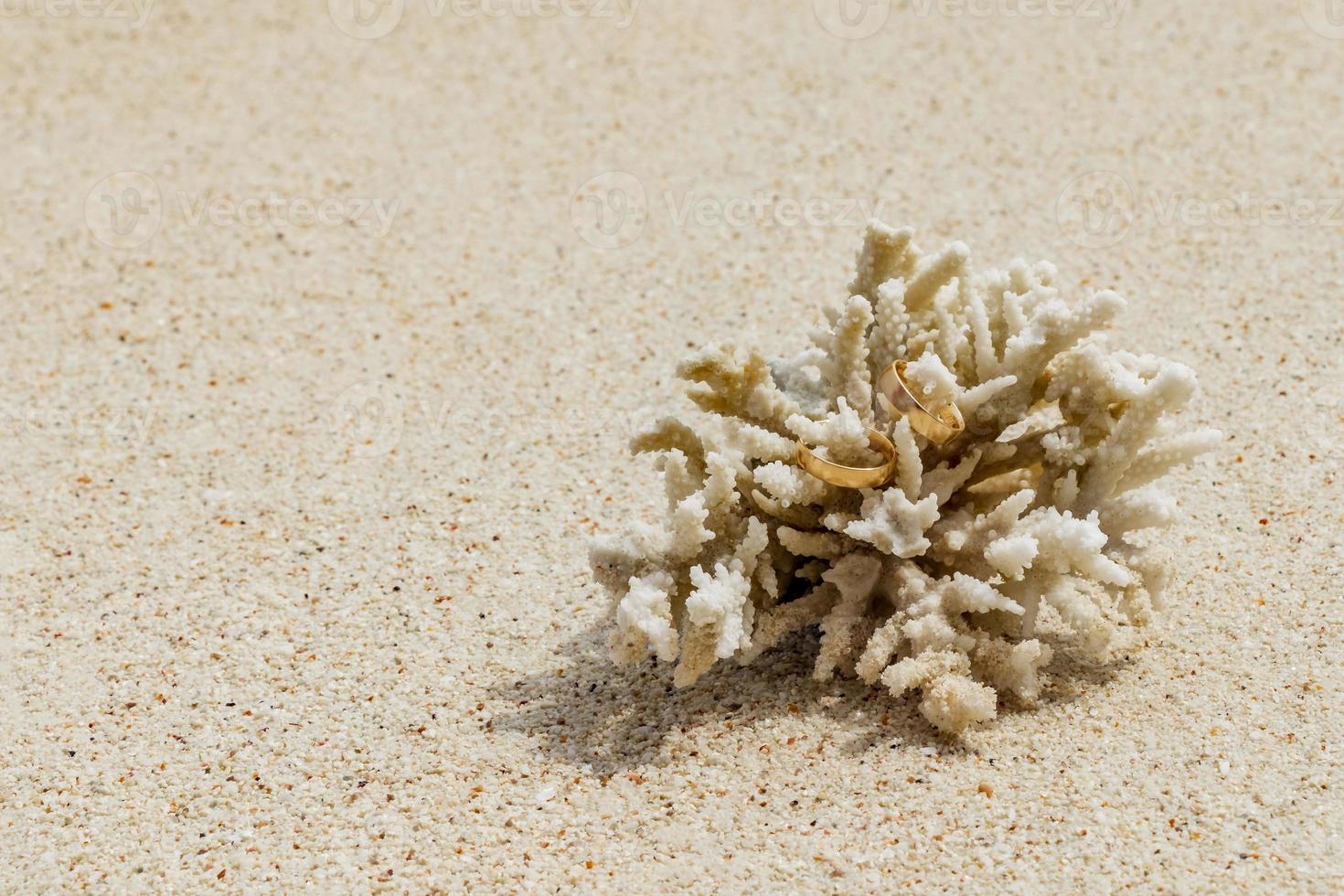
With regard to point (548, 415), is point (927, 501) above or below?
above

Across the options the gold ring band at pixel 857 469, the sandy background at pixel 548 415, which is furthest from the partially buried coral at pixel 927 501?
the sandy background at pixel 548 415

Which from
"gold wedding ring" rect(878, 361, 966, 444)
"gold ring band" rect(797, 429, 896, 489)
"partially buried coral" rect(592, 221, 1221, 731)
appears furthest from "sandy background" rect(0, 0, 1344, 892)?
"gold wedding ring" rect(878, 361, 966, 444)

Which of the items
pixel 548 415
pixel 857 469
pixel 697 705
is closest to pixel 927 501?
pixel 857 469

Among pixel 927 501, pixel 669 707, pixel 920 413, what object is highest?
pixel 920 413

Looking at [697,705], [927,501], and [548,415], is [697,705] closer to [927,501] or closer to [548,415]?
[927,501]

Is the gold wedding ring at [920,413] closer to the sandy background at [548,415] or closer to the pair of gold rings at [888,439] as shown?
the pair of gold rings at [888,439]

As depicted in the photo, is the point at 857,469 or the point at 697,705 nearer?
the point at 857,469

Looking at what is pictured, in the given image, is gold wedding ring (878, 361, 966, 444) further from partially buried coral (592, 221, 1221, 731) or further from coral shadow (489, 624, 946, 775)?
coral shadow (489, 624, 946, 775)
